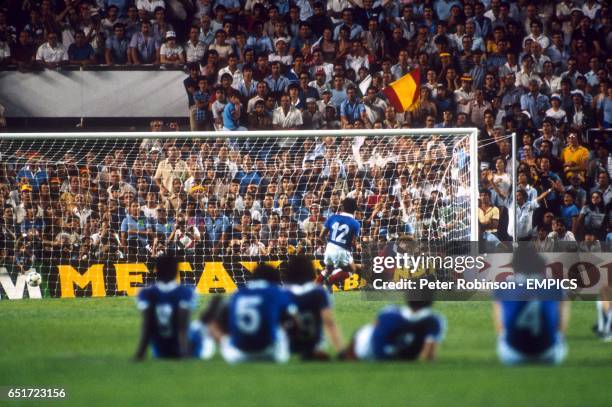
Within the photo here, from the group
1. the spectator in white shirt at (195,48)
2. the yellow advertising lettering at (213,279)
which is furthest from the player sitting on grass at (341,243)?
the spectator in white shirt at (195,48)

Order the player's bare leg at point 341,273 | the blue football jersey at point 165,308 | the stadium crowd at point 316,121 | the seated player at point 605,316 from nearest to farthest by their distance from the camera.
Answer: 1. the blue football jersey at point 165,308
2. the seated player at point 605,316
3. the player's bare leg at point 341,273
4. the stadium crowd at point 316,121

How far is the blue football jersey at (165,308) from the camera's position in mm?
7688

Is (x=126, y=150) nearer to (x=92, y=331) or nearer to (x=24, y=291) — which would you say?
(x=24, y=291)

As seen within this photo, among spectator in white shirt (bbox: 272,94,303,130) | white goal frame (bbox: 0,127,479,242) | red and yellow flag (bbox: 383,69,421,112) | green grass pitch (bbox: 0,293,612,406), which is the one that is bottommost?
green grass pitch (bbox: 0,293,612,406)

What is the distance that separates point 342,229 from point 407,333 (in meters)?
6.08

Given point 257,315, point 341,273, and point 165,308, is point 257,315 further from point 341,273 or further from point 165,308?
point 341,273

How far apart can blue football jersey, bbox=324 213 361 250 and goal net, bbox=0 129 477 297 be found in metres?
1.41

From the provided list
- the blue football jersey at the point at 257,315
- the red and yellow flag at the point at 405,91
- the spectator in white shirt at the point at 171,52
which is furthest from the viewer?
the spectator in white shirt at the point at 171,52

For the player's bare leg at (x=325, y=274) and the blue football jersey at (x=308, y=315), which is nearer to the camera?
the blue football jersey at (x=308, y=315)

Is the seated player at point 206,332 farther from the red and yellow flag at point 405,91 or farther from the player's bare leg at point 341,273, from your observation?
the red and yellow flag at point 405,91

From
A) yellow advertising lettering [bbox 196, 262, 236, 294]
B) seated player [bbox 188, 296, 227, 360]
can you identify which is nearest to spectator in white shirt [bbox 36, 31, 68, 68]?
yellow advertising lettering [bbox 196, 262, 236, 294]

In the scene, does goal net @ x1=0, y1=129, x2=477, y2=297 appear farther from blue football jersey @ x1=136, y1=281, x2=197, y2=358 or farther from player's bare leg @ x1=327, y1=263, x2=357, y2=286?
blue football jersey @ x1=136, y1=281, x2=197, y2=358

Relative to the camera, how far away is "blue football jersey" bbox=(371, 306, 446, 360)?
7.25m

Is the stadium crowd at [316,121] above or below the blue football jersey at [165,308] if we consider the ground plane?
above
